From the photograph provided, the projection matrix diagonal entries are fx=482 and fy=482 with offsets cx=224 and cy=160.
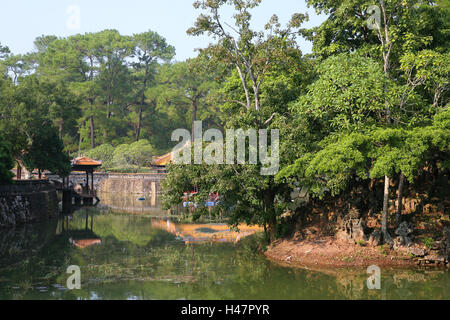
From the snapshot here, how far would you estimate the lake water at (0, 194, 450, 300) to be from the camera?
43.7 ft

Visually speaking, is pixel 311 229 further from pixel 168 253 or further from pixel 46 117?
pixel 46 117

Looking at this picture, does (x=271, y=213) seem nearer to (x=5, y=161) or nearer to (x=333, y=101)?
(x=333, y=101)

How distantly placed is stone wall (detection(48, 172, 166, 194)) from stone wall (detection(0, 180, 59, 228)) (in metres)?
18.6

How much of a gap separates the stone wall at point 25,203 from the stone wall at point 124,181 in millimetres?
18618

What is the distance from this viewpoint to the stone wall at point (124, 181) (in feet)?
170

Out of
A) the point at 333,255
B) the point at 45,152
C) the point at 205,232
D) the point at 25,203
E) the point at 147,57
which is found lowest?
the point at 205,232

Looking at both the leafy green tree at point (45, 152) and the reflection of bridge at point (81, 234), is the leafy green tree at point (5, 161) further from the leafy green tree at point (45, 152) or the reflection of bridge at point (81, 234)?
the leafy green tree at point (45, 152)

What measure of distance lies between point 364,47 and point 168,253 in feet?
36.6

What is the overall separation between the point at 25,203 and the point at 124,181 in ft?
83.4

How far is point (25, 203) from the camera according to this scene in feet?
93.7

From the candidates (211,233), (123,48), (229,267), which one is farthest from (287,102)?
(123,48)
